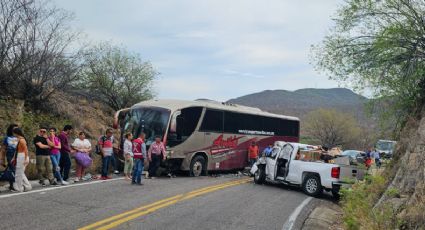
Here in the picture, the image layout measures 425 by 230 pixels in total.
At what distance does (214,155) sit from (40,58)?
28.3ft

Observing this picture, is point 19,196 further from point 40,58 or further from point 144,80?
point 144,80

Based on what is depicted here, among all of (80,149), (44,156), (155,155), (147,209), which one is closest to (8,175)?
(44,156)

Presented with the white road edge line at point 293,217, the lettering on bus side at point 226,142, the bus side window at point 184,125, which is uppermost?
the bus side window at point 184,125

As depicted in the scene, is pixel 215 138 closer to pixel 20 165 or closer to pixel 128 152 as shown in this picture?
pixel 128 152

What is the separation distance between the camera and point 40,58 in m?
19.2

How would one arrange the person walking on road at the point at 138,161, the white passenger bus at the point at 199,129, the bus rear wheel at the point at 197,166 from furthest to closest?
the bus rear wheel at the point at 197,166 < the white passenger bus at the point at 199,129 < the person walking on road at the point at 138,161

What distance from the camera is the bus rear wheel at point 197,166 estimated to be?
19641mm

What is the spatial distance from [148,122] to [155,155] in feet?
6.93

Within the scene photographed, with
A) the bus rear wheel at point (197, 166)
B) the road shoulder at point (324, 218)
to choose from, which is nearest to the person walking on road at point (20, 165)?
the road shoulder at point (324, 218)

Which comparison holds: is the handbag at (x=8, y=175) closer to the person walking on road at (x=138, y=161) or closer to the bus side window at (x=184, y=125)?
the person walking on road at (x=138, y=161)

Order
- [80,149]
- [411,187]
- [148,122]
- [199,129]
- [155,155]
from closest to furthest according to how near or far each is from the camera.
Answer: [411,187]
[80,149]
[155,155]
[148,122]
[199,129]

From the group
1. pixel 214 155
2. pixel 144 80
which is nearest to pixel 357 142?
pixel 144 80

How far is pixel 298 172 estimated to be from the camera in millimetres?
16734

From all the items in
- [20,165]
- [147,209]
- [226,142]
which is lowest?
[147,209]
